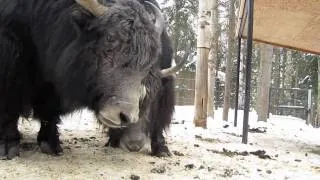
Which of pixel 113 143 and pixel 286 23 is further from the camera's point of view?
pixel 286 23

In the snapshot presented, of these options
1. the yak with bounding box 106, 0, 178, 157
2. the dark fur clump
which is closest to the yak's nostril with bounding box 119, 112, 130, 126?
the dark fur clump

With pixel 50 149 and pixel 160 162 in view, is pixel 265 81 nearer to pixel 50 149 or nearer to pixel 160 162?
pixel 160 162

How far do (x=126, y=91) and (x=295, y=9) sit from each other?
5428mm

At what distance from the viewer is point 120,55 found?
388 cm

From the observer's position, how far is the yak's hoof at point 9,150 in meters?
4.57

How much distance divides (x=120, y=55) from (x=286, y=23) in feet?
20.6

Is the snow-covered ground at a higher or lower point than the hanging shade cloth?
lower

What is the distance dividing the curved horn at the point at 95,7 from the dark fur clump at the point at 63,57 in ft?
0.13

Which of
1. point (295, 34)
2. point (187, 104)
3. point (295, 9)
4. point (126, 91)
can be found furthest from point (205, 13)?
point (187, 104)

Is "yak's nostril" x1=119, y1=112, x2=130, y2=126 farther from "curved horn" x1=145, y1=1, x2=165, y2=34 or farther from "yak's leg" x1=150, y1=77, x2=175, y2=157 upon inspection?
"yak's leg" x1=150, y1=77, x2=175, y2=157

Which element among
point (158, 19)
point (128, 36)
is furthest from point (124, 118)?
point (158, 19)

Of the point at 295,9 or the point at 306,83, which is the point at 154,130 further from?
the point at 306,83

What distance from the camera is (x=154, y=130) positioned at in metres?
5.69

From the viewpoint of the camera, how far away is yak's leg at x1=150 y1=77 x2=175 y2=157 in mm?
5484
